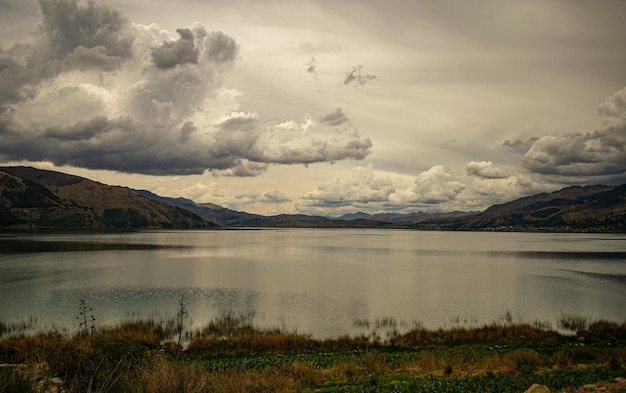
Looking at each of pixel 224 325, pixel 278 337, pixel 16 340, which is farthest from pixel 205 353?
pixel 16 340

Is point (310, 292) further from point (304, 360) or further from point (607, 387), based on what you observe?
point (607, 387)

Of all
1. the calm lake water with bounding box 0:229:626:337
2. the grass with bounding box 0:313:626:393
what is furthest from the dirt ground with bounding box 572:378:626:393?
the calm lake water with bounding box 0:229:626:337

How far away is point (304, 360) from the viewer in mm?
Answer: 27062

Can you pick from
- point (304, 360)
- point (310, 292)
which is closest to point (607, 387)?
point (304, 360)

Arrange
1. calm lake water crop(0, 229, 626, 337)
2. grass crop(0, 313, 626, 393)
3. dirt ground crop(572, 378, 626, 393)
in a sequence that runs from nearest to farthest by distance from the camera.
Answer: grass crop(0, 313, 626, 393), dirt ground crop(572, 378, 626, 393), calm lake water crop(0, 229, 626, 337)

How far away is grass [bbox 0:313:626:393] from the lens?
1545 centimetres

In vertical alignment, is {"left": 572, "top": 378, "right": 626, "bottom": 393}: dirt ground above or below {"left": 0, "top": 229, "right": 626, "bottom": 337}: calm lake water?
above

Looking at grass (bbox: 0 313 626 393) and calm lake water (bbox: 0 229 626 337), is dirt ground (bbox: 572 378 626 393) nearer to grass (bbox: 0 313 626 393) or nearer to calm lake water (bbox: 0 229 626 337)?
grass (bbox: 0 313 626 393)

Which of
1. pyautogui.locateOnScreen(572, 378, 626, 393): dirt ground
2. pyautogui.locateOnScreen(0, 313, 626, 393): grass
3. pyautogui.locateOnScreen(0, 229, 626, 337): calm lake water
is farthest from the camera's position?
pyautogui.locateOnScreen(0, 229, 626, 337): calm lake water

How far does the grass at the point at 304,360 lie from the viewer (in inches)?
608

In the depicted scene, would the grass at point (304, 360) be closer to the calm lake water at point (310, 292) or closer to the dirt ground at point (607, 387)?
the dirt ground at point (607, 387)

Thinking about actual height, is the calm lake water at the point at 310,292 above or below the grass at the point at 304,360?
→ below

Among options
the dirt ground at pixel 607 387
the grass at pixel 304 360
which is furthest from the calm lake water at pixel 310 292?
the dirt ground at pixel 607 387

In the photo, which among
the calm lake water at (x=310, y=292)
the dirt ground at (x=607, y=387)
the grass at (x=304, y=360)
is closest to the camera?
the grass at (x=304, y=360)
